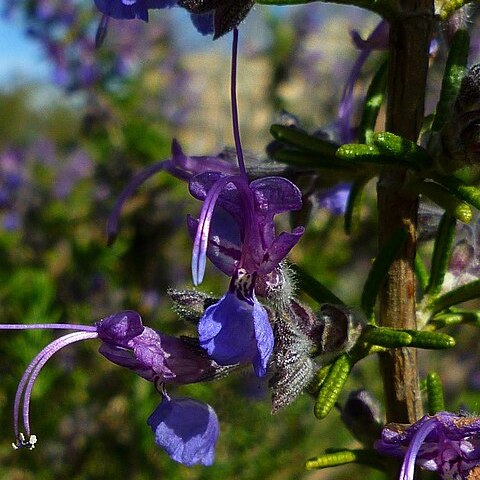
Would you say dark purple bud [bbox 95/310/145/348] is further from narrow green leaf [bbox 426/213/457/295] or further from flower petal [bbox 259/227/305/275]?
narrow green leaf [bbox 426/213/457/295]

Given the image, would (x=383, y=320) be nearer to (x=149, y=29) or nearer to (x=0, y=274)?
(x=0, y=274)

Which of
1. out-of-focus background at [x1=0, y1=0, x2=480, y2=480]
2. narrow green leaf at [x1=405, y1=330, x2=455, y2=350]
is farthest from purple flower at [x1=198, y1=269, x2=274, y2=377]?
out-of-focus background at [x1=0, y1=0, x2=480, y2=480]

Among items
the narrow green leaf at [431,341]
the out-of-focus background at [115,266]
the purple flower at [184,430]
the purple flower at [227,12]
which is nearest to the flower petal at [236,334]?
the purple flower at [184,430]

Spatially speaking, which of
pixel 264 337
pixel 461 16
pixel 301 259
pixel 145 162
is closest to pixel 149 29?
pixel 145 162

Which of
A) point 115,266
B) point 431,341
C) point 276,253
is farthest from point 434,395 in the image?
point 115,266

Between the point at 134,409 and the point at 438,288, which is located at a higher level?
the point at 438,288

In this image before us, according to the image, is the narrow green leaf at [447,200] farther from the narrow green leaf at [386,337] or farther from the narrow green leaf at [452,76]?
the narrow green leaf at [386,337]
